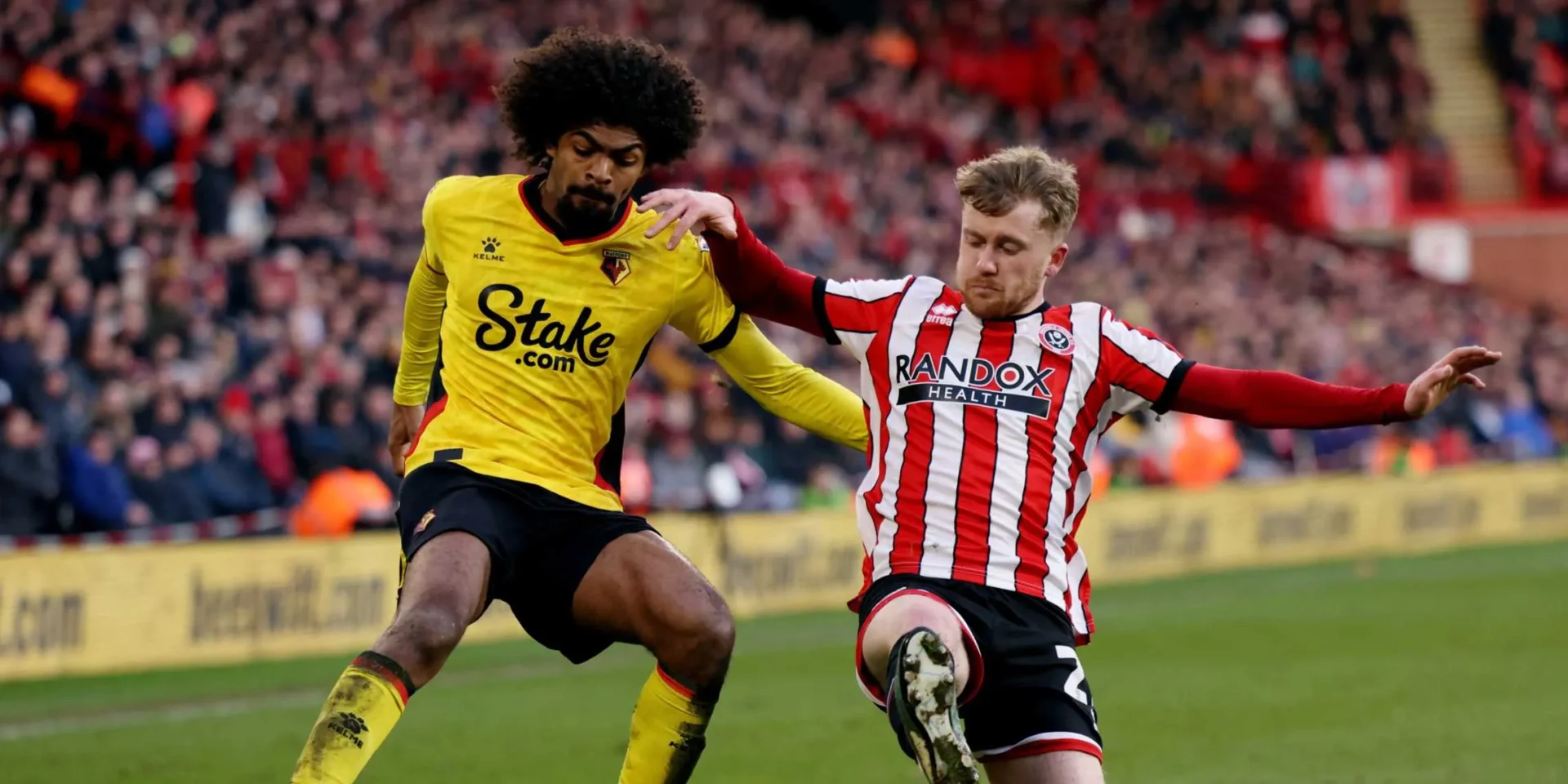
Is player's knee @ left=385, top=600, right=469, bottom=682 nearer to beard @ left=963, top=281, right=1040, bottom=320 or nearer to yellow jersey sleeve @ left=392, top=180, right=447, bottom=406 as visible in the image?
yellow jersey sleeve @ left=392, top=180, right=447, bottom=406

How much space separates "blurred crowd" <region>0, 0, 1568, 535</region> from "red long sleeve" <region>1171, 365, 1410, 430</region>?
1.77 meters

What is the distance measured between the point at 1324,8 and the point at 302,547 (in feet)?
89.8

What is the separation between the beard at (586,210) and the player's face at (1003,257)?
1108 millimetres

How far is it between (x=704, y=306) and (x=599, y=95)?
0.70 metres

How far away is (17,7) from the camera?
17.0 meters

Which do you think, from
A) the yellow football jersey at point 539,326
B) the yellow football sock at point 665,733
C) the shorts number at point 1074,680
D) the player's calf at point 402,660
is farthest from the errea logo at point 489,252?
the shorts number at point 1074,680

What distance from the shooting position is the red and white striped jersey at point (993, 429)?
5523mm

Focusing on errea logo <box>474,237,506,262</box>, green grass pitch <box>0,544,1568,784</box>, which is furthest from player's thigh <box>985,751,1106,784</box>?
green grass pitch <box>0,544,1568,784</box>

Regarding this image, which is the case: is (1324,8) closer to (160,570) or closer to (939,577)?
(160,570)

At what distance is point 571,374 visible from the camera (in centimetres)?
614

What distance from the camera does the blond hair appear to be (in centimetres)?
550

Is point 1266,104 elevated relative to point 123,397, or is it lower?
elevated

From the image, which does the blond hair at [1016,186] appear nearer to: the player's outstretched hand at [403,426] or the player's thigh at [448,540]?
the player's thigh at [448,540]

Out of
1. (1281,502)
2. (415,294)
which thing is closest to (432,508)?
(415,294)
